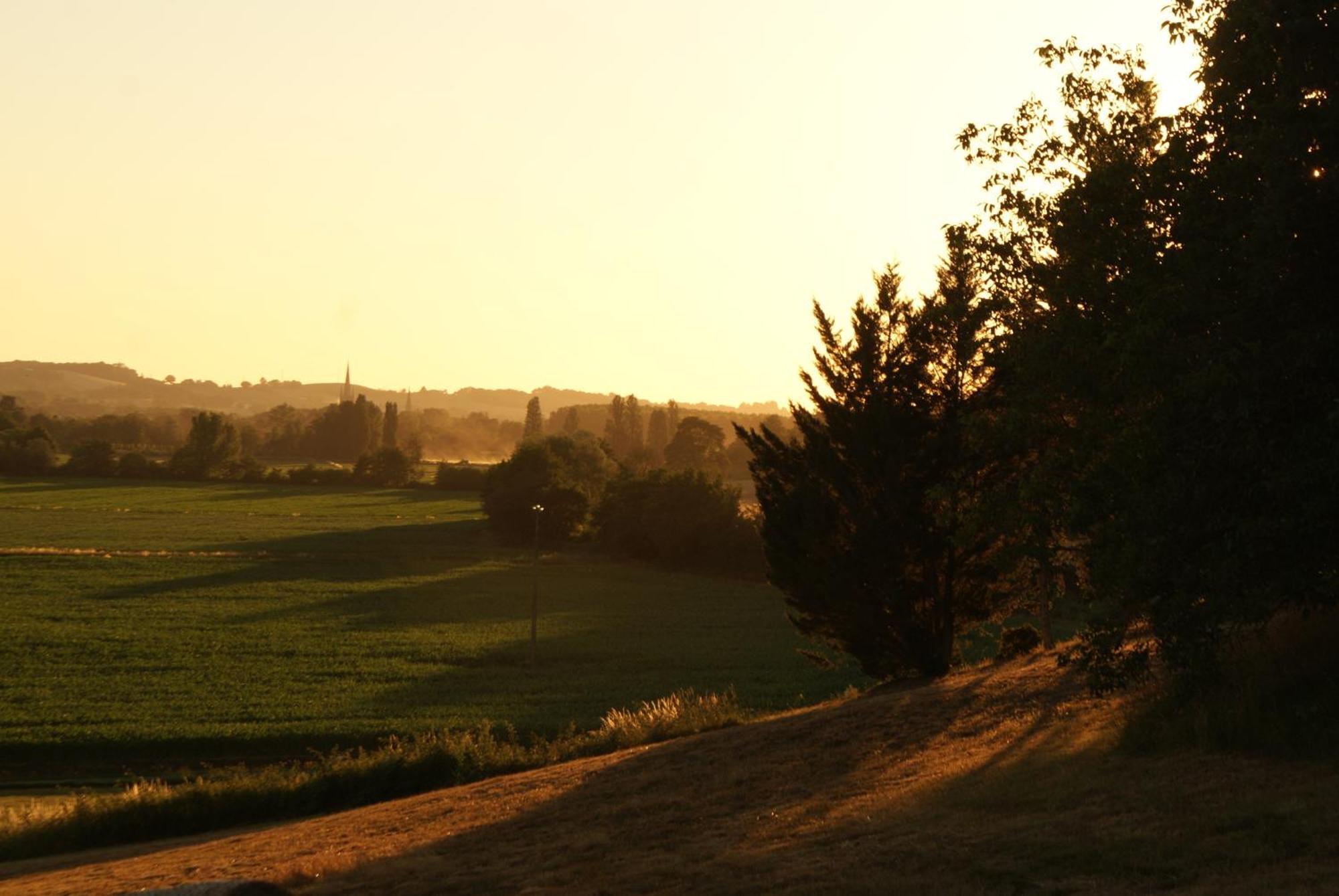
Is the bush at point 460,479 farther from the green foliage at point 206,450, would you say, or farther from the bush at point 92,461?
the bush at point 92,461

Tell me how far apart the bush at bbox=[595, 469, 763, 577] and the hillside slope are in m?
61.8

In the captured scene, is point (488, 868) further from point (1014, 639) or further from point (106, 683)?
point (106, 683)

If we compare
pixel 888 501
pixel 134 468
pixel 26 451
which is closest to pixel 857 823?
pixel 888 501

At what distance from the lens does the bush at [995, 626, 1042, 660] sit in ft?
88.9

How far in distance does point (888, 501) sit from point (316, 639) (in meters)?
33.1

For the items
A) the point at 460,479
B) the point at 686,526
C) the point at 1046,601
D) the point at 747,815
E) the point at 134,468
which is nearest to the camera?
the point at 747,815

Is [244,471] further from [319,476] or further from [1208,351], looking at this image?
[1208,351]

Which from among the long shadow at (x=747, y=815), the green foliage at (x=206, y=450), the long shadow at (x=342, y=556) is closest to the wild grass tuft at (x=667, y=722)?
the long shadow at (x=747, y=815)

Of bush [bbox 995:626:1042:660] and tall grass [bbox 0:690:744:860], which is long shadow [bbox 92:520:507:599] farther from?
bush [bbox 995:626:1042:660]

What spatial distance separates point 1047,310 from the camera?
16.9 metres

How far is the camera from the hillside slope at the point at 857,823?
9.84 metres

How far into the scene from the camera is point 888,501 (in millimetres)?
26859

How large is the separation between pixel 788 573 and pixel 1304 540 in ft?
58.1

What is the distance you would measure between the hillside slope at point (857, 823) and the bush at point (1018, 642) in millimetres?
5289
